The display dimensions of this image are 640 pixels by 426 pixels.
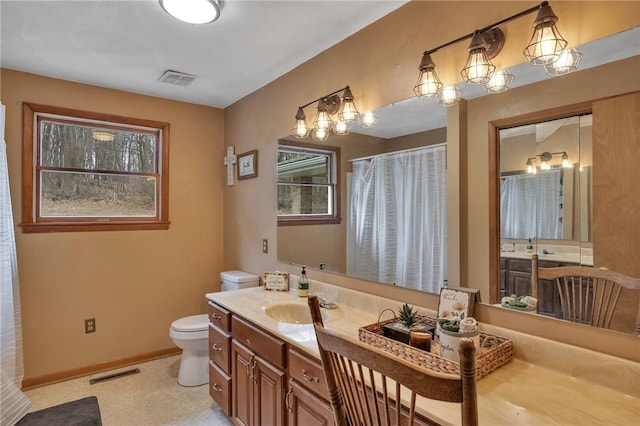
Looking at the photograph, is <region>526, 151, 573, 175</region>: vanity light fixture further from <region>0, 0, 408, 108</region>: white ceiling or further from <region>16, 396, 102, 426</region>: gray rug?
<region>16, 396, 102, 426</region>: gray rug

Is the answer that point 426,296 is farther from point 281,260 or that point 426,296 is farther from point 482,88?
point 281,260

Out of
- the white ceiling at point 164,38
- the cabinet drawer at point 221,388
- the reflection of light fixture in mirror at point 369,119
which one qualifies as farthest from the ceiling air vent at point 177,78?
the cabinet drawer at point 221,388

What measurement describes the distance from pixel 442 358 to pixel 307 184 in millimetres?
1580

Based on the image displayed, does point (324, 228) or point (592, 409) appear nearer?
point (592, 409)

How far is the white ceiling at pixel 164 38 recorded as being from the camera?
5.89 feet

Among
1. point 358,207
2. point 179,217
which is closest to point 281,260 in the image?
point 358,207

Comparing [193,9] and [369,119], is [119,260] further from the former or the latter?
[369,119]

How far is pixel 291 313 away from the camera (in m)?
2.11

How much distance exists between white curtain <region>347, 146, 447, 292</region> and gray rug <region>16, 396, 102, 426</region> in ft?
6.26

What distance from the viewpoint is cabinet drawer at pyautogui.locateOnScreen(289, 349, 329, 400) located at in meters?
1.35

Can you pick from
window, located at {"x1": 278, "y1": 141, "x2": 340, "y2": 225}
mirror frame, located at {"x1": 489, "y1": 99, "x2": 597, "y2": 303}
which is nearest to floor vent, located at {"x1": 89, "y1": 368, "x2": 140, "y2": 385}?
window, located at {"x1": 278, "y1": 141, "x2": 340, "y2": 225}

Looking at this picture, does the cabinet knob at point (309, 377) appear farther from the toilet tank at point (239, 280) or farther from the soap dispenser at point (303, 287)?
the toilet tank at point (239, 280)

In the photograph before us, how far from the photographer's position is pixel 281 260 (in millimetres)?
2637

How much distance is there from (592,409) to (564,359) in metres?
0.22
